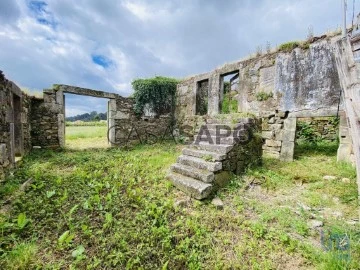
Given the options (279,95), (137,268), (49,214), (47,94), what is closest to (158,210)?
(137,268)

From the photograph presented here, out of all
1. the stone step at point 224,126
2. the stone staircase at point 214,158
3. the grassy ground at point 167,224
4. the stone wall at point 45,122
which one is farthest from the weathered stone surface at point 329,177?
the stone wall at point 45,122

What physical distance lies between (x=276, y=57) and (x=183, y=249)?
6.27 meters

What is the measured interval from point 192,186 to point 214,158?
2.79 ft

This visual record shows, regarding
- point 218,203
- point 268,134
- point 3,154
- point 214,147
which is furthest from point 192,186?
point 268,134

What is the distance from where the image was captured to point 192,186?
3.58 metres

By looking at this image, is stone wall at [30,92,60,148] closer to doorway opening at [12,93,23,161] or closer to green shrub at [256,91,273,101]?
doorway opening at [12,93,23,161]

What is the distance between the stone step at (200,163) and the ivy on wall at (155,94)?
5687 millimetres

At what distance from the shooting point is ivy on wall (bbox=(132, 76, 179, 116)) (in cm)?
957

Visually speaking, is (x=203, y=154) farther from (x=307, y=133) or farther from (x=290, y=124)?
(x=307, y=133)

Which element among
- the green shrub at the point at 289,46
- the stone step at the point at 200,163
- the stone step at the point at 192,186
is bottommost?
the stone step at the point at 192,186

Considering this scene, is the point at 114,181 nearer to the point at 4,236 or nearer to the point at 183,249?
the point at 4,236

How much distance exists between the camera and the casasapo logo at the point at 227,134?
460 cm

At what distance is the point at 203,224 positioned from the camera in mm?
2764

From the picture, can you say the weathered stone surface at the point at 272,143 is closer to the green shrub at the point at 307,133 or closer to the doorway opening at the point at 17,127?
the green shrub at the point at 307,133
